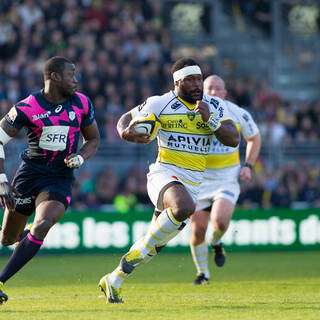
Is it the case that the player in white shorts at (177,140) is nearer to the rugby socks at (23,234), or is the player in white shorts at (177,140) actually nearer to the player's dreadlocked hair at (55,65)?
the player's dreadlocked hair at (55,65)

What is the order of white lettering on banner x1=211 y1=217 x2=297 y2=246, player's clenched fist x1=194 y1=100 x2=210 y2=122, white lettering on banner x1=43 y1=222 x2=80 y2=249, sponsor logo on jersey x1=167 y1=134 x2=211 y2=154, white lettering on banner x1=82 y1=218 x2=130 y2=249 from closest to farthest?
1. player's clenched fist x1=194 y1=100 x2=210 y2=122
2. sponsor logo on jersey x1=167 y1=134 x2=211 y2=154
3. white lettering on banner x1=43 y1=222 x2=80 y2=249
4. white lettering on banner x1=82 y1=218 x2=130 y2=249
5. white lettering on banner x1=211 y1=217 x2=297 y2=246

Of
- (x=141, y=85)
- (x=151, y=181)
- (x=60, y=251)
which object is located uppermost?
(x=151, y=181)

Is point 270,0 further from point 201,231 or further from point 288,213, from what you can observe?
point 201,231

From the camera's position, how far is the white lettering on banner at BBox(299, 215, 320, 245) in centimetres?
1753

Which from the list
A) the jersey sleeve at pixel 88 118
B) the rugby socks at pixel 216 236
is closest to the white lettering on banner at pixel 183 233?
the rugby socks at pixel 216 236

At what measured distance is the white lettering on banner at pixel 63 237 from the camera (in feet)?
54.5

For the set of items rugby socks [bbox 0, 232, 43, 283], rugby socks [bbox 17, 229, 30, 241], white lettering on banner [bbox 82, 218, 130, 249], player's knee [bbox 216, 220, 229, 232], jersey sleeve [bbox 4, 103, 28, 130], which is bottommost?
white lettering on banner [bbox 82, 218, 130, 249]

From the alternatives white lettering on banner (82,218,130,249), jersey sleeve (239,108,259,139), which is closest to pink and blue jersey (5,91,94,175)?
jersey sleeve (239,108,259,139)

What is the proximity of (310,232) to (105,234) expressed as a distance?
462cm

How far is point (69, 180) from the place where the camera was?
8938 mm

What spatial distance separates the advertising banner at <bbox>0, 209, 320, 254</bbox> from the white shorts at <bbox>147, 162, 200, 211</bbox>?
7656mm

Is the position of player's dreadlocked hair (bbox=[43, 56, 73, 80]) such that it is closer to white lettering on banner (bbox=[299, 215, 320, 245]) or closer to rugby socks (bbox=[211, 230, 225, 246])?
rugby socks (bbox=[211, 230, 225, 246])

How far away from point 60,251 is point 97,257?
908 mm

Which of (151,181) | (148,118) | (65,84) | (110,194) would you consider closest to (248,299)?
(151,181)
